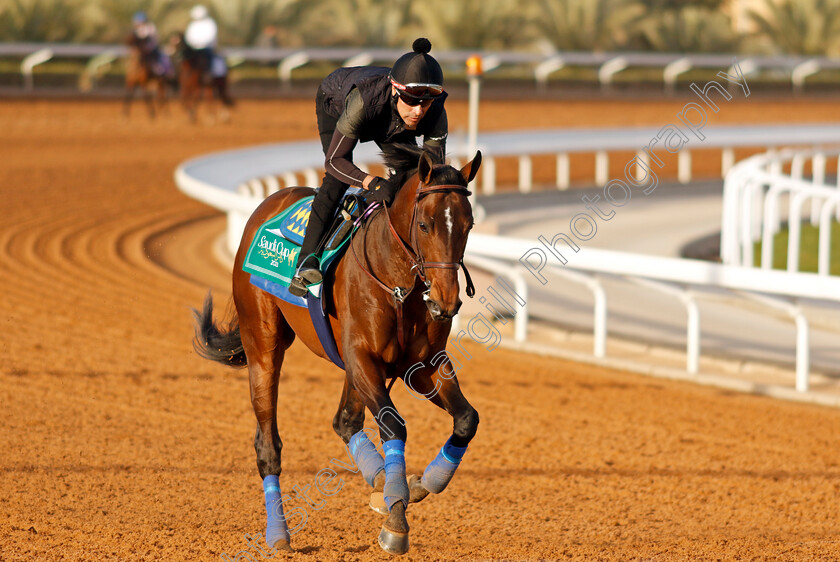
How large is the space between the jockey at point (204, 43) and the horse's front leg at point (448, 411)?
15.9m

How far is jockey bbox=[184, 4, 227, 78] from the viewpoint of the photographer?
63.5 ft

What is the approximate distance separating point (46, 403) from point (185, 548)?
233 centimetres

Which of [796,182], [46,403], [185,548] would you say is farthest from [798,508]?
[796,182]

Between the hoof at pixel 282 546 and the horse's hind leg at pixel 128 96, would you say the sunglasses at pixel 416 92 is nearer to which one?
the hoof at pixel 282 546

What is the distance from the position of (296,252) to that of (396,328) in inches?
30.2

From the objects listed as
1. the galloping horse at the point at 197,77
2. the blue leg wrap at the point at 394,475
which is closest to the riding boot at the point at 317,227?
the blue leg wrap at the point at 394,475

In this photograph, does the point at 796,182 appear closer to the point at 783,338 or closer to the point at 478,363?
the point at 783,338

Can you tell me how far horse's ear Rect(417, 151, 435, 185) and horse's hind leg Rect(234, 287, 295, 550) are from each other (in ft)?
4.54

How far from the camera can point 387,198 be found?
13.7ft

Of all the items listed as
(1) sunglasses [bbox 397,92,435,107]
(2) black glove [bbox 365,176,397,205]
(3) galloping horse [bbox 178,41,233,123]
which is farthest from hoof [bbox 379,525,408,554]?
(3) galloping horse [bbox 178,41,233,123]

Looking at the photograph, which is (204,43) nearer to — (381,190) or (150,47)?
(150,47)

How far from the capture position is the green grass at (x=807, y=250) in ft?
36.8

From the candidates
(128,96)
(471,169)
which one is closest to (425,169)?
(471,169)

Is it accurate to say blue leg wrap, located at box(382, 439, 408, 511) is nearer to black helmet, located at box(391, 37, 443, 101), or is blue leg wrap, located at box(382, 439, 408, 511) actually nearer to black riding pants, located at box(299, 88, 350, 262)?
black riding pants, located at box(299, 88, 350, 262)
